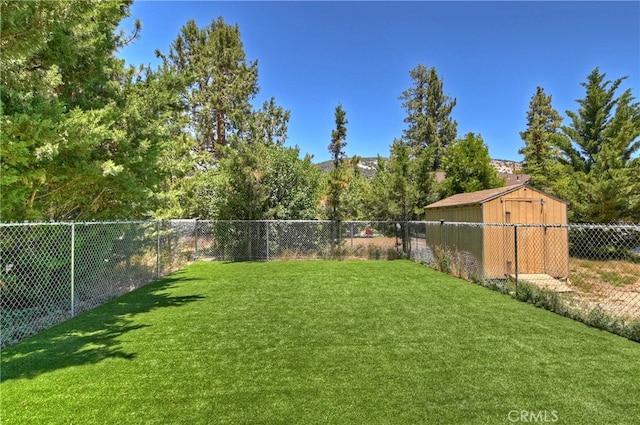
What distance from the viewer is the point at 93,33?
257 inches

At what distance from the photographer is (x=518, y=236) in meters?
9.38

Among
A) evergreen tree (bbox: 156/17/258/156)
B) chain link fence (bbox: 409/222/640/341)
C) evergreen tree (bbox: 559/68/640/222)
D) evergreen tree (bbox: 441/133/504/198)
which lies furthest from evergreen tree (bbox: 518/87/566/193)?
evergreen tree (bbox: 156/17/258/156)

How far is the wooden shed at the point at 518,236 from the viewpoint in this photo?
30.0 ft

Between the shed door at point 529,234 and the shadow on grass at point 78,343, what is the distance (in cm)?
850

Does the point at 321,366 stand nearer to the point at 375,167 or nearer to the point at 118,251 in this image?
the point at 118,251

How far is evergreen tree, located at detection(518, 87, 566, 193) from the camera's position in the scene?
16609 mm

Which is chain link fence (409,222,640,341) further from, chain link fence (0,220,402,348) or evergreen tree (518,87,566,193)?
evergreen tree (518,87,566,193)

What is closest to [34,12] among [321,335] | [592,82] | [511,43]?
[321,335]

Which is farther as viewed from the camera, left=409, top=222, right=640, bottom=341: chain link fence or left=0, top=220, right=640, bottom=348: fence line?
left=409, top=222, right=640, bottom=341: chain link fence

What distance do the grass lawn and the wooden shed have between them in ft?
10.0

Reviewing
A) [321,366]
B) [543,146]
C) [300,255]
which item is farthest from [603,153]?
[321,366]

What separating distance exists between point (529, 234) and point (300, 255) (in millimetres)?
7595

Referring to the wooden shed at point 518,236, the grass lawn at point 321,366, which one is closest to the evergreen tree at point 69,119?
the grass lawn at point 321,366

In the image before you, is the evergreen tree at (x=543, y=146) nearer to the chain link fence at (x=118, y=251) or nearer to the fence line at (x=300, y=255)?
the fence line at (x=300, y=255)
